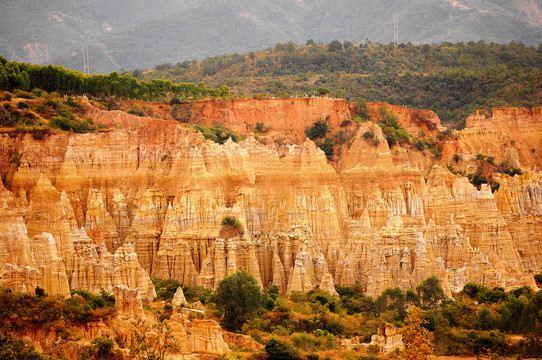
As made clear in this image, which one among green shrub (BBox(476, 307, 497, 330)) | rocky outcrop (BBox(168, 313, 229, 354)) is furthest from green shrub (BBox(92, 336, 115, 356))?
green shrub (BBox(476, 307, 497, 330))

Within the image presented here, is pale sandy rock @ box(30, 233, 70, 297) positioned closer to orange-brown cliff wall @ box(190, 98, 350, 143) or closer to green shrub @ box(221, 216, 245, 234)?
green shrub @ box(221, 216, 245, 234)

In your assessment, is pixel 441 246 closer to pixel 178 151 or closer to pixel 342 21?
pixel 178 151

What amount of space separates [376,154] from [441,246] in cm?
1268

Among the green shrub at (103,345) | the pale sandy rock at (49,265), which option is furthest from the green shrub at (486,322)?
the pale sandy rock at (49,265)

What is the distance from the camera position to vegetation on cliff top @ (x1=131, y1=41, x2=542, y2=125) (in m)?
103

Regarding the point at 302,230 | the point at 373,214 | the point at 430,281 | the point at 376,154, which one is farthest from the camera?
the point at 376,154

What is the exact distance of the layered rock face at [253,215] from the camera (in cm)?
4941

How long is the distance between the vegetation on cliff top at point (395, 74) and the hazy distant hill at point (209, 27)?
84.3 ft

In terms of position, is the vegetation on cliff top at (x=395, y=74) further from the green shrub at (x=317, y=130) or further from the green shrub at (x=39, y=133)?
the green shrub at (x=39, y=133)

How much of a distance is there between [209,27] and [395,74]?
7933 centimetres

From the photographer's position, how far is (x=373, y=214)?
59.9m

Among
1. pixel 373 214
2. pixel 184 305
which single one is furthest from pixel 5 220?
pixel 373 214

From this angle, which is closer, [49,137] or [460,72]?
[49,137]

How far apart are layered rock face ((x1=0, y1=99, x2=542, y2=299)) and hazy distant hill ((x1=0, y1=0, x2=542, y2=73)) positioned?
83.6 metres
